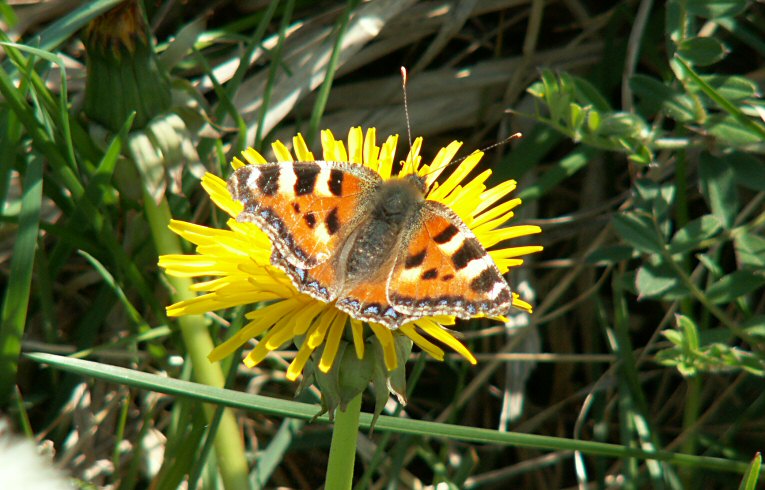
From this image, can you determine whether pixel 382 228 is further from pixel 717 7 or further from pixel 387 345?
pixel 717 7

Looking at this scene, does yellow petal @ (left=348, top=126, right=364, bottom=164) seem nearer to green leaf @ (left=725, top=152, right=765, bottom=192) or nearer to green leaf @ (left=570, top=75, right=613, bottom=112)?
green leaf @ (left=570, top=75, right=613, bottom=112)

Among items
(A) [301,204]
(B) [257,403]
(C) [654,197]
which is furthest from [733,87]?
(B) [257,403]

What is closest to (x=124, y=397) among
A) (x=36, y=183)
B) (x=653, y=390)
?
(x=36, y=183)

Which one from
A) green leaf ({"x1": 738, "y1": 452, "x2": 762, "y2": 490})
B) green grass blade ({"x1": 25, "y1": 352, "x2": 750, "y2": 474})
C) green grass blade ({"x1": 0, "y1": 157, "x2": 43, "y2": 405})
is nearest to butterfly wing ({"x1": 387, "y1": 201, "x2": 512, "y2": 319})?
green grass blade ({"x1": 25, "y1": 352, "x2": 750, "y2": 474})

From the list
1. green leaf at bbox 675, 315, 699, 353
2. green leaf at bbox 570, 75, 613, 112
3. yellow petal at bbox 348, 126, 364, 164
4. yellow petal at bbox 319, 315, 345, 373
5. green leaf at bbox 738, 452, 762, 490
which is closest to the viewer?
yellow petal at bbox 319, 315, 345, 373

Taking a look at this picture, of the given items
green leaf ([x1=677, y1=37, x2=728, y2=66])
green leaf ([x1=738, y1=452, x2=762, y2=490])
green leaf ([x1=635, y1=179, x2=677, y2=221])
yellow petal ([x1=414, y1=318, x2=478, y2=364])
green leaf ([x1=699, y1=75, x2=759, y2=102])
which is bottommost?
green leaf ([x1=738, y1=452, x2=762, y2=490])

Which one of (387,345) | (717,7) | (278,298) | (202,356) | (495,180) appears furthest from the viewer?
(495,180)
